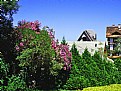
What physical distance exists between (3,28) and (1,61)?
1.98m

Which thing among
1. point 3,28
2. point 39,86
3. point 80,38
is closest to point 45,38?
point 3,28

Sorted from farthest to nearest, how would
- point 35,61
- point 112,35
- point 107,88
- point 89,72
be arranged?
point 112,35 < point 89,72 < point 107,88 < point 35,61

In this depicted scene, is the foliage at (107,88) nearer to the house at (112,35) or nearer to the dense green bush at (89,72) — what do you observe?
the dense green bush at (89,72)

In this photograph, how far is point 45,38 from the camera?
701 inches

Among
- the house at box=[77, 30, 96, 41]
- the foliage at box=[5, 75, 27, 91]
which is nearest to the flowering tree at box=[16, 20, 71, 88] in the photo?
the foliage at box=[5, 75, 27, 91]

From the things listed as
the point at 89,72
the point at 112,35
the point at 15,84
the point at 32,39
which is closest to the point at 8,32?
the point at 32,39

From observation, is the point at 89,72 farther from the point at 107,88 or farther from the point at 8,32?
the point at 8,32

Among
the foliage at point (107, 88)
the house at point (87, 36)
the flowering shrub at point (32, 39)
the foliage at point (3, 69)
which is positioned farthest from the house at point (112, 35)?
the foliage at point (3, 69)

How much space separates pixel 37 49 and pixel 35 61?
915 mm

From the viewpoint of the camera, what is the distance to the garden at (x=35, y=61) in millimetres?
17344

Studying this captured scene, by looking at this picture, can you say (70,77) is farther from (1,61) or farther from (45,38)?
(1,61)

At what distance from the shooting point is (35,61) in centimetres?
1786

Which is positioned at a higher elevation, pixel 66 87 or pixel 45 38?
pixel 45 38

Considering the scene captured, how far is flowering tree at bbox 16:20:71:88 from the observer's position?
17453 mm
